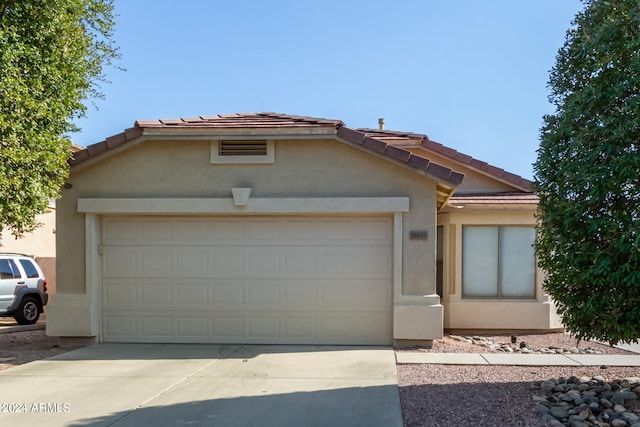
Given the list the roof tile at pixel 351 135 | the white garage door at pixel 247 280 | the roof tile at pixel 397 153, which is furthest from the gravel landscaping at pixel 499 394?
the roof tile at pixel 351 135

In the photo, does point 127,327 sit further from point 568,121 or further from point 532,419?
point 568,121

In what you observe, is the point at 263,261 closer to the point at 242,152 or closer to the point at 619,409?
the point at 242,152

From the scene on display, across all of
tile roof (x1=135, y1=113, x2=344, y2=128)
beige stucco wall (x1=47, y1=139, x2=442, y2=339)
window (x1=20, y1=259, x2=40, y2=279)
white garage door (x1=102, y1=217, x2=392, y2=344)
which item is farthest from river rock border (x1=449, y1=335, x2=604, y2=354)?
window (x1=20, y1=259, x2=40, y2=279)

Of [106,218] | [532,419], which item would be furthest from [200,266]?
[532,419]

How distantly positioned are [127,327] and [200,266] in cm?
173

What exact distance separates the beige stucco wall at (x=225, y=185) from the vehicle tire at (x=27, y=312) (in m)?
5.03

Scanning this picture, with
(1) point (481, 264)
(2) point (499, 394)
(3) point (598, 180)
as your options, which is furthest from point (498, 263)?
(3) point (598, 180)

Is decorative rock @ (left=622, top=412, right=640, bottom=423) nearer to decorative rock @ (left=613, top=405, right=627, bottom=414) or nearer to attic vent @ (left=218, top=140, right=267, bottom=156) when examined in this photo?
decorative rock @ (left=613, top=405, right=627, bottom=414)

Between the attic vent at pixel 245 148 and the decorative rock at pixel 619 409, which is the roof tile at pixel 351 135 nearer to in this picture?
the attic vent at pixel 245 148

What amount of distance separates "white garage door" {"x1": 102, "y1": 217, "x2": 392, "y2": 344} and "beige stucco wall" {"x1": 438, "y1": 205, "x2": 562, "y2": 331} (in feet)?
7.52

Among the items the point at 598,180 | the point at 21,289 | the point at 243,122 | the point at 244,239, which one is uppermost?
the point at 243,122

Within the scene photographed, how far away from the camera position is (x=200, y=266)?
9945mm

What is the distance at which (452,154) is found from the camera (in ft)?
41.5

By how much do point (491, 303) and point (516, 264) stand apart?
0.99 meters
